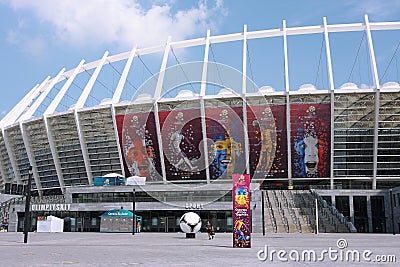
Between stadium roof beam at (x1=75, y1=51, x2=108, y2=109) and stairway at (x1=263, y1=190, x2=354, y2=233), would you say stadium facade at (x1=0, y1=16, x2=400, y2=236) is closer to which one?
stadium roof beam at (x1=75, y1=51, x2=108, y2=109)

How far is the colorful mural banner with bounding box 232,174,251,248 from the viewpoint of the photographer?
2027cm

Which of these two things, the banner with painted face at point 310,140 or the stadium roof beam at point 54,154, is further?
the stadium roof beam at point 54,154

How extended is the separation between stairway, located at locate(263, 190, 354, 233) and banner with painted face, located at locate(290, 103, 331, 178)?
653 cm

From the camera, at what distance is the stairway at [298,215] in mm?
48094

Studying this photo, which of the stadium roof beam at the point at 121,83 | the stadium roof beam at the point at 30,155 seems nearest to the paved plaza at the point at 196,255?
the stadium roof beam at the point at 121,83

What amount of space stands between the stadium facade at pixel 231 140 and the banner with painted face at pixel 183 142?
163 mm

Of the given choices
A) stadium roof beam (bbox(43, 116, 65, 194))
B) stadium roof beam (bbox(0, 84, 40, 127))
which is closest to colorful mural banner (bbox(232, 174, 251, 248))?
stadium roof beam (bbox(43, 116, 65, 194))

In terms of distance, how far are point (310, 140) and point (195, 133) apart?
676 inches

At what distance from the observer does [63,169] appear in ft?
242

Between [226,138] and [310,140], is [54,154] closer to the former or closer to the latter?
[226,138]

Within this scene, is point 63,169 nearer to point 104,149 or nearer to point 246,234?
point 104,149

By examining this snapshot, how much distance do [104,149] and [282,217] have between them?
32388 millimetres

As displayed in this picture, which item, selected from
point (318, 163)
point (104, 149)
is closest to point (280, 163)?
point (318, 163)

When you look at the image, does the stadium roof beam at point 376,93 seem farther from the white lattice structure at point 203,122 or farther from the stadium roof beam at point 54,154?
the stadium roof beam at point 54,154
